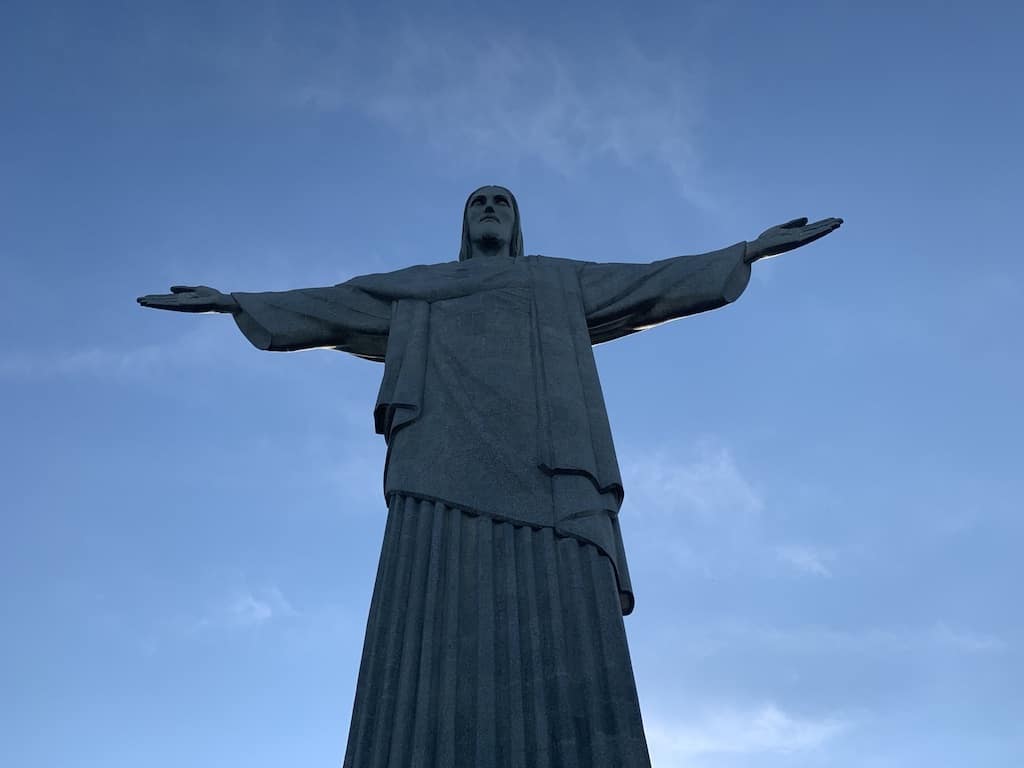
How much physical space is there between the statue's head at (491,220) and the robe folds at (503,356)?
655mm

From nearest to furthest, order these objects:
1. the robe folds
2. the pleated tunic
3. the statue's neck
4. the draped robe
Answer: the pleated tunic → the draped robe → the robe folds → the statue's neck

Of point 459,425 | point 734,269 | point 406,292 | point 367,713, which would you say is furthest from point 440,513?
point 734,269

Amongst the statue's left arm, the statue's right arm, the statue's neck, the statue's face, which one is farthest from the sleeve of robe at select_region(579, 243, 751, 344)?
the statue's right arm

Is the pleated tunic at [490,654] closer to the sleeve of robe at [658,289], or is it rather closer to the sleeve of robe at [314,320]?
the sleeve of robe at [314,320]

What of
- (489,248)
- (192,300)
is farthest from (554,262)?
(192,300)

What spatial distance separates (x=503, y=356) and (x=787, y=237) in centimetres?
362

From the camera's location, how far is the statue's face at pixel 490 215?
15.3m

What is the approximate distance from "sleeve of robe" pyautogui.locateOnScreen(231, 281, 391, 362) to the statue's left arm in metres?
2.53

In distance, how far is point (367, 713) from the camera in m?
10.3

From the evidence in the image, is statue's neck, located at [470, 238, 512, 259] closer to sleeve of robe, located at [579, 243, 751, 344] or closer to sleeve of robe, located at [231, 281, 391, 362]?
sleeve of robe, located at [579, 243, 751, 344]

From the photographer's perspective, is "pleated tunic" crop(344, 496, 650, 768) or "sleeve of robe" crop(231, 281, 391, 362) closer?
"pleated tunic" crop(344, 496, 650, 768)

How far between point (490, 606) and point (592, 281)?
4.91 m

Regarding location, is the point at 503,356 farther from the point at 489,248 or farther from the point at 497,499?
the point at 489,248

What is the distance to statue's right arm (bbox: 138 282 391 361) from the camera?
1432cm
